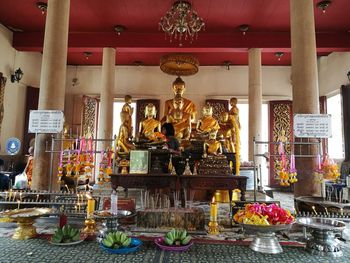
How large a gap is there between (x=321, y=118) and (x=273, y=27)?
173 inches

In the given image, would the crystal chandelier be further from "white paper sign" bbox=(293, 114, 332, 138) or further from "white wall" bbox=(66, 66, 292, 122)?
"white paper sign" bbox=(293, 114, 332, 138)

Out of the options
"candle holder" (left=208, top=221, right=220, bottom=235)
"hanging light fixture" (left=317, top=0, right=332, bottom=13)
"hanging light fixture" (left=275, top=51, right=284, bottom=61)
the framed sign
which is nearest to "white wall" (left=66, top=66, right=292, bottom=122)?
"hanging light fixture" (left=275, top=51, right=284, bottom=61)

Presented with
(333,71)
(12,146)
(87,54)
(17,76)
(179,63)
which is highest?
(87,54)

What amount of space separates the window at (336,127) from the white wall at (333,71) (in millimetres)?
267

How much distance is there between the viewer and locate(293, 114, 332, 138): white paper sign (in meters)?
3.19

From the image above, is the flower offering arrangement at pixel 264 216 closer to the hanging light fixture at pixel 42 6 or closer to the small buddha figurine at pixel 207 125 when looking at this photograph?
the small buddha figurine at pixel 207 125

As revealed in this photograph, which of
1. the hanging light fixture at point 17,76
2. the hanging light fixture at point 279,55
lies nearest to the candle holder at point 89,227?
the hanging light fixture at point 17,76

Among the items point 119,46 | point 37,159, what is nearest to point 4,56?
point 119,46

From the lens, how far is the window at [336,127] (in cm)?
769

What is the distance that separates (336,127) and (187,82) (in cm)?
444

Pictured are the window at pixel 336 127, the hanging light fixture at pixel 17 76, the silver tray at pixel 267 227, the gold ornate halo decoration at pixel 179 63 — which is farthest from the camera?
the window at pixel 336 127

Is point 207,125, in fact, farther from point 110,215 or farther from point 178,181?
point 110,215

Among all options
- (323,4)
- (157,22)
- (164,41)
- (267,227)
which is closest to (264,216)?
(267,227)

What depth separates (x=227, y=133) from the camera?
6109 mm
